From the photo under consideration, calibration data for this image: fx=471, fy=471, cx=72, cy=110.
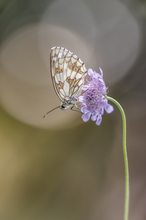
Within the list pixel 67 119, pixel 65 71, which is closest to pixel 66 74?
pixel 65 71

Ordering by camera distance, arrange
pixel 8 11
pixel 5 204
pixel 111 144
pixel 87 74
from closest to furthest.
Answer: pixel 87 74, pixel 5 204, pixel 111 144, pixel 8 11

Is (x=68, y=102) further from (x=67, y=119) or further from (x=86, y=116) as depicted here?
(x=67, y=119)

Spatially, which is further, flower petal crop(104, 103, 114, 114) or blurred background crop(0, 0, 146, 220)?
blurred background crop(0, 0, 146, 220)

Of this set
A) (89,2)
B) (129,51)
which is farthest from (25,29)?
(129,51)

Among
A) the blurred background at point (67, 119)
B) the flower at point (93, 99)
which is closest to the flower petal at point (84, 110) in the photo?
the flower at point (93, 99)

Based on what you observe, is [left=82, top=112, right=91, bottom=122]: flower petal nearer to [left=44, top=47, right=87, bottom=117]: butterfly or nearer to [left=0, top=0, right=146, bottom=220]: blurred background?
[left=44, top=47, right=87, bottom=117]: butterfly

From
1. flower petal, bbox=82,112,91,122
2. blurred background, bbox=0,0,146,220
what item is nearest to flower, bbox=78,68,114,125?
flower petal, bbox=82,112,91,122

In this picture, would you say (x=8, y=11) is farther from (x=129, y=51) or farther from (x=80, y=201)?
(x=80, y=201)

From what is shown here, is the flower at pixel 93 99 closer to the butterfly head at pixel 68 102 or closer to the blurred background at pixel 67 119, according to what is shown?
the butterfly head at pixel 68 102

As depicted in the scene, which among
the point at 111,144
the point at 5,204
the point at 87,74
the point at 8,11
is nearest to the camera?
the point at 87,74
